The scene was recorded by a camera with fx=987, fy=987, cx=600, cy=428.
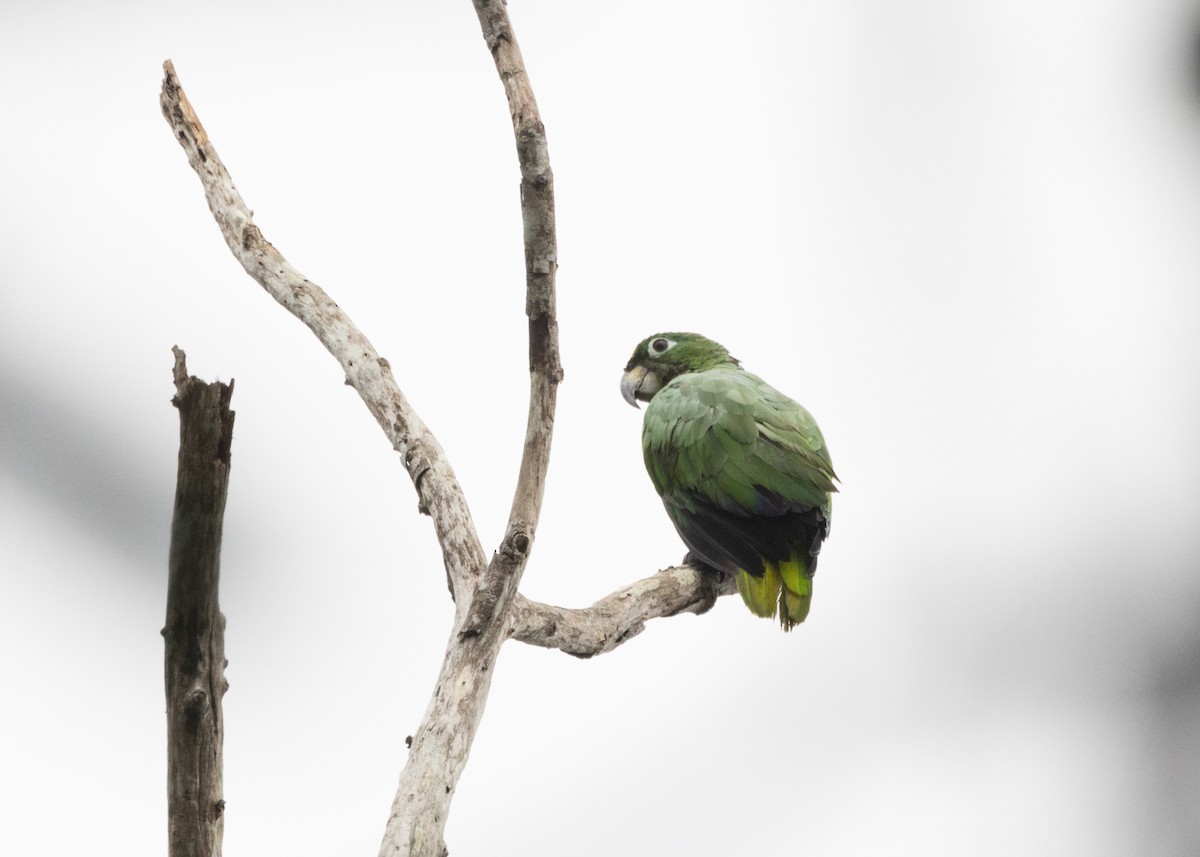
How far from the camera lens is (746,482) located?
A: 2934mm

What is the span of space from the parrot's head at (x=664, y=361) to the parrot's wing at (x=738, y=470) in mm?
559

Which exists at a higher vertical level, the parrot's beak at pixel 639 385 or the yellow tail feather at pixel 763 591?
the parrot's beak at pixel 639 385

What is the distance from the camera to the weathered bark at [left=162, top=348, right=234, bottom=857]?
5.49 ft

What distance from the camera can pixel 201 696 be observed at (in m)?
1.67

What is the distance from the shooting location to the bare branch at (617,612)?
2172 millimetres

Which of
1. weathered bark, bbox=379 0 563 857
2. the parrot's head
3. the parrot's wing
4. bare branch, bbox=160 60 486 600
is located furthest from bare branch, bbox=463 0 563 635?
the parrot's head

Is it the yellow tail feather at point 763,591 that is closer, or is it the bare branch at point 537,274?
the bare branch at point 537,274

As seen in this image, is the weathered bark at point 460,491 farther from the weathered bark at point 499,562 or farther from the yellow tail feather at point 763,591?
the yellow tail feather at point 763,591

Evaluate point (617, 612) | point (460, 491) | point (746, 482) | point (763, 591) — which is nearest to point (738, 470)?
point (746, 482)

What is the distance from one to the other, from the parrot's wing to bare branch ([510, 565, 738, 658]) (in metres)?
0.11

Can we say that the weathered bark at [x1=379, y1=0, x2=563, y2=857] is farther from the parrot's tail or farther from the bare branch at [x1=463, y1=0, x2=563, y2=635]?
the parrot's tail

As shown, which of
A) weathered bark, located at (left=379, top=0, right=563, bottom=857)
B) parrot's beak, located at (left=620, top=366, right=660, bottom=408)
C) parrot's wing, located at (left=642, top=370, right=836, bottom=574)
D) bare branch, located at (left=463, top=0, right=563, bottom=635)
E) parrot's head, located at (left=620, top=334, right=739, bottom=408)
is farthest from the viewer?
parrot's beak, located at (left=620, top=366, right=660, bottom=408)

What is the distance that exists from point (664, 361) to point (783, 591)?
1.40 meters

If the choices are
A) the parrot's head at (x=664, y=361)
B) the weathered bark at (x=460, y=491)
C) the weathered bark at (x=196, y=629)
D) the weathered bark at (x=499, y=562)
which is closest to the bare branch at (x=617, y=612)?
the weathered bark at (x=460, y=491)
